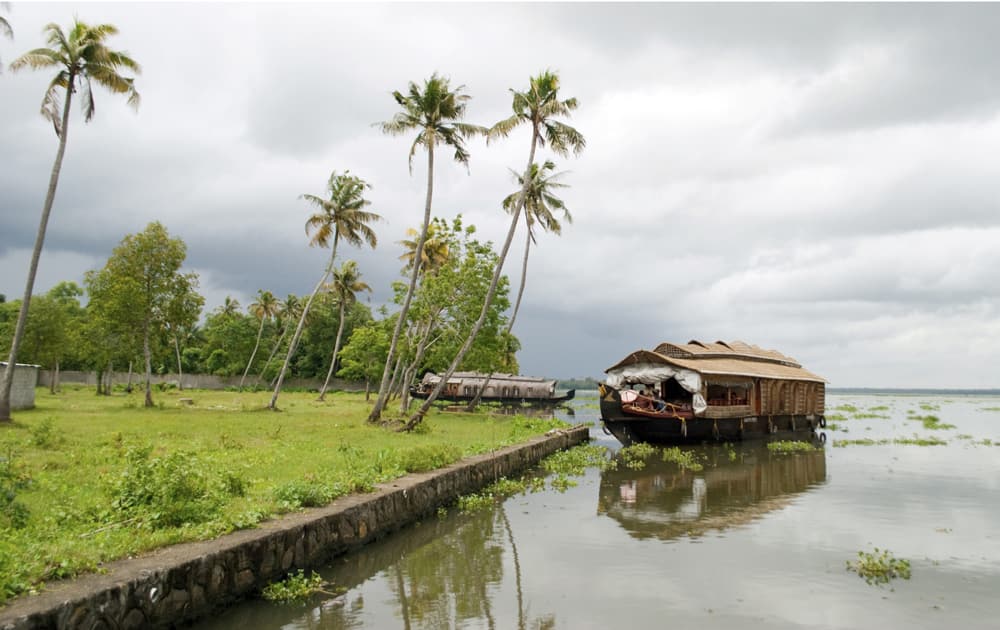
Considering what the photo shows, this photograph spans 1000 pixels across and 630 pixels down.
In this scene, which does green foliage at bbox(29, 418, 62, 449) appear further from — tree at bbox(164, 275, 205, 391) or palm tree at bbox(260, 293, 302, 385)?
palm tree at bbox(260, 293, 302, 385)

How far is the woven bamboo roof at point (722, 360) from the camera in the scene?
26.5 meters

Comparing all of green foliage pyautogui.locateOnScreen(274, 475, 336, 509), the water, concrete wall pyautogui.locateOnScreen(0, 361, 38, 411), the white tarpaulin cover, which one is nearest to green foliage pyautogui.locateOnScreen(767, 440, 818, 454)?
the white tarpaulin cover

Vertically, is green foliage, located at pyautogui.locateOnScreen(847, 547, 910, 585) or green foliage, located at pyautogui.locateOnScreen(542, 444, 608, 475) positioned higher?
green foliage, located at pyautogui.locateOnScreen(847, 547, 910, 585)

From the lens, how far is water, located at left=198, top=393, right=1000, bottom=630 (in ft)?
23.2

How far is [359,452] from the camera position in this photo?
47.3 feet

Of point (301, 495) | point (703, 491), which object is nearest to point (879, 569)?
point (703, 491)

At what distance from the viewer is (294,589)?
738cm

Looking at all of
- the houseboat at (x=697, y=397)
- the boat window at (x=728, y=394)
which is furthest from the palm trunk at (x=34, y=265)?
the boat window at (x=728, y=394)

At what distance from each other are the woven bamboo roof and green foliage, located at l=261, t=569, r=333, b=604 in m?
20.0

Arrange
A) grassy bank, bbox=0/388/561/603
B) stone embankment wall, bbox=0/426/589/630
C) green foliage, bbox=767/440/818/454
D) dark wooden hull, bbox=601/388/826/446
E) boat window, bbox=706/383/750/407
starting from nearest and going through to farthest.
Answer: stone embankment wall, bbox=0/426/589/630
grassy bank, bbox=0/388/561/603
dark wooden hull, bbox=601/388/826/446
green foliage, bbox=767/440/818/454
boat window, bbox=706/383/750/407

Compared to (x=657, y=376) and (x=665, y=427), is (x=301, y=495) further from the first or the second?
(x=657, y=376)

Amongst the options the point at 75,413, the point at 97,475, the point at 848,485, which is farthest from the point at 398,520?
the point at 75,413

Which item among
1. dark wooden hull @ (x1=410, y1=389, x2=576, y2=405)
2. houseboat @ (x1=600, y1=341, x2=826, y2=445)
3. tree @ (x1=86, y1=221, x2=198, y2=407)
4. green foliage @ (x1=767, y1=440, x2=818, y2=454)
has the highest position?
tree @ (x1=86, y1=221, x2=198, y2=407)

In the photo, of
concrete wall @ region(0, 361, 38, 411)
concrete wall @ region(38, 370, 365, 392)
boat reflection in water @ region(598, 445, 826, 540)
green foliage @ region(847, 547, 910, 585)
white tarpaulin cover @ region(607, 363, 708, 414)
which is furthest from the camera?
concrete wall @ region(38, 370, 365, 392)
